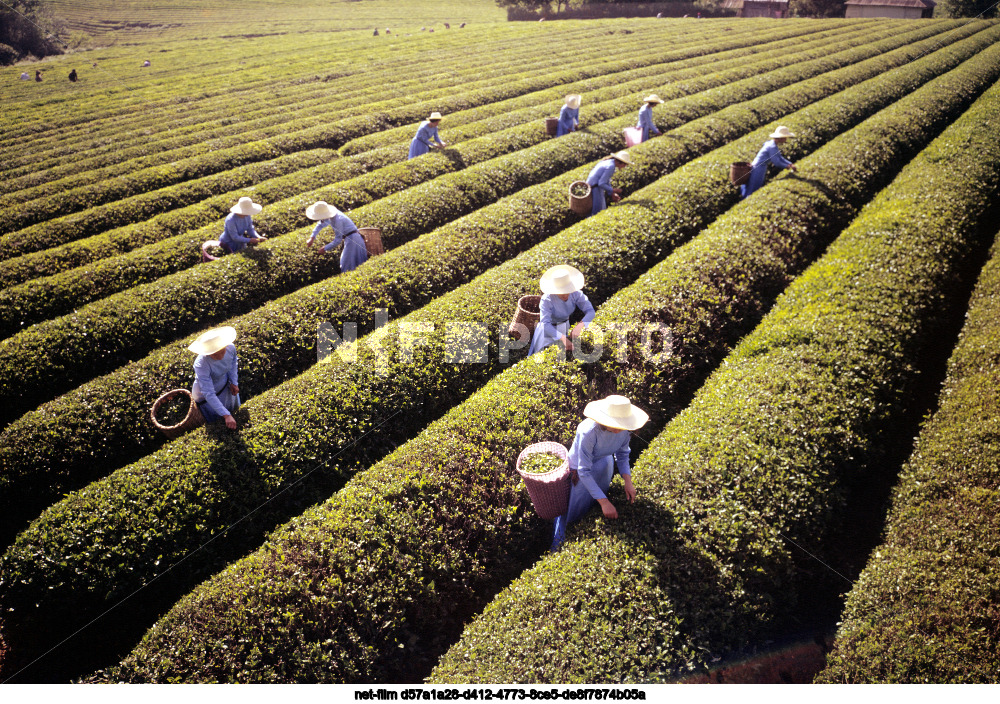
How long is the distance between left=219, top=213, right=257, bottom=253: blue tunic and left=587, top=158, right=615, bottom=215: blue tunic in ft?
28.5

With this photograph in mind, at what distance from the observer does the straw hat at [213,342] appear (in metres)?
7.43

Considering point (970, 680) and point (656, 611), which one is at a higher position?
point (656, 611)

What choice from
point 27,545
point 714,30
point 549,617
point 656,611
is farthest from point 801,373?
point 714,30

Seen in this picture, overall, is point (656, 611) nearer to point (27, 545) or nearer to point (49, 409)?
point (27, 545)

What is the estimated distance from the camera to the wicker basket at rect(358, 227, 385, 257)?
1231 cm

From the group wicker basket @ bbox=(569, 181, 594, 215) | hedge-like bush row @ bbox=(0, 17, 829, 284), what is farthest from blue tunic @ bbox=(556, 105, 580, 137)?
wicker basket @ bbox=(569, 181, 594, 215)

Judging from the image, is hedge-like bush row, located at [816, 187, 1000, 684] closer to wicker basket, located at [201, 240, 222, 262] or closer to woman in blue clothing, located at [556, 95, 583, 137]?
wicker basket, located at [201, 240, 222, 262]

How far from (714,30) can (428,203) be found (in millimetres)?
46990

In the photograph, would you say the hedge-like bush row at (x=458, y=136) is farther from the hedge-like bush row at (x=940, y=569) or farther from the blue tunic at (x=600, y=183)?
the hedge-like bush row at (x=940, y=569)

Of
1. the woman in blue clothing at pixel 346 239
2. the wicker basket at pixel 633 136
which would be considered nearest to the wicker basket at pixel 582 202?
the woman in blue clothing at pixel 346 239

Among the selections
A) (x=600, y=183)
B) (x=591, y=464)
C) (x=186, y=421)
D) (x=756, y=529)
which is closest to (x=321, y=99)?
(x=600, y=183)

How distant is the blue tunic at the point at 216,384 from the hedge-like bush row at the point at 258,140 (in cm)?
1198

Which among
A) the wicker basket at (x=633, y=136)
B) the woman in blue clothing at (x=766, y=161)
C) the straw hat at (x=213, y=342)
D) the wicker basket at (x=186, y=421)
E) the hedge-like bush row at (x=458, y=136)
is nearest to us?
the straw hat at (x=213, y=342)

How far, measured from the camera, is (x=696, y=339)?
896cm
